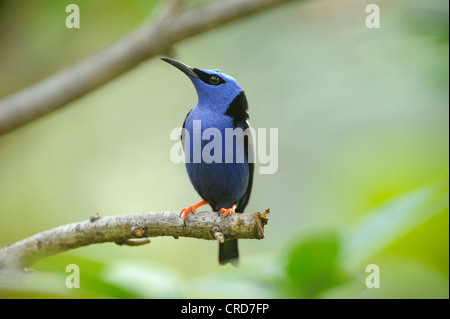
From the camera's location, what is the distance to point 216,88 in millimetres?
3627

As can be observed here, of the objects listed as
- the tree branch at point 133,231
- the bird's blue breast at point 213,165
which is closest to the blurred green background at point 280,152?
the tree branch at point 133,231

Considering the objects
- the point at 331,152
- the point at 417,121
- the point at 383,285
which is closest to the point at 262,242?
the point at 331,152

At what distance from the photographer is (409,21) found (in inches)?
153

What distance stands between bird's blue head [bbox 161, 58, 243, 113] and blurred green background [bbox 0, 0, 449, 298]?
623 mm

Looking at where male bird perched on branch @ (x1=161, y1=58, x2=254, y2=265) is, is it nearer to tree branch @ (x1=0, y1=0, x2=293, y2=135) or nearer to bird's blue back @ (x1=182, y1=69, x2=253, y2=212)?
bird's blue back @ (x1=182, y1=69, x2=253, y2=212)

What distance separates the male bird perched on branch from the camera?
141 inches

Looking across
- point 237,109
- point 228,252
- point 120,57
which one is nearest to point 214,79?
point 237,109

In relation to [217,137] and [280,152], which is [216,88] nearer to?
[217,137]
